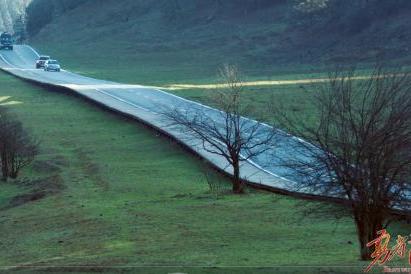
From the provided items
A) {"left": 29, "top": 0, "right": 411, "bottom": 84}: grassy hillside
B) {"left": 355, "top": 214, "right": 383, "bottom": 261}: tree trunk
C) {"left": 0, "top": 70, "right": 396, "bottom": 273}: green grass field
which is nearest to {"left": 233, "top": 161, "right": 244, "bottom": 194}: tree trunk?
{"left": 0, "top": 70, "right": 396, "bottom": 273}: green grass field

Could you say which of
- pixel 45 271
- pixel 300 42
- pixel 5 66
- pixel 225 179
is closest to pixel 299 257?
pixel 45 271

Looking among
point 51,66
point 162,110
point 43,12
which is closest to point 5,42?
point 51,66

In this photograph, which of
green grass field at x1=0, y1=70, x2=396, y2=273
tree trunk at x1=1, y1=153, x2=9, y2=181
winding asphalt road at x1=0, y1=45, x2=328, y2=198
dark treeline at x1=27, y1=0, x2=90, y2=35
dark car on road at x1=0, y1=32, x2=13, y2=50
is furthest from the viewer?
dark treeline at x1=27, y1=0, x2=90, y2=35

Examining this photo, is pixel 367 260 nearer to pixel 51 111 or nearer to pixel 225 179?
pixel 225 179

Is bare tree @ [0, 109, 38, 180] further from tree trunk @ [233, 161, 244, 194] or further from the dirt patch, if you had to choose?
tree trunk @ [233, 161, 244, 194]

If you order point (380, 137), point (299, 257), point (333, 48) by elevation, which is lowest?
point (299, 257)

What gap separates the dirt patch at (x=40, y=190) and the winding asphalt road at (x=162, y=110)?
5.03m

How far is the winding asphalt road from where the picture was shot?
2684cm

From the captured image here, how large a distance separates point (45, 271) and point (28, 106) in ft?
138

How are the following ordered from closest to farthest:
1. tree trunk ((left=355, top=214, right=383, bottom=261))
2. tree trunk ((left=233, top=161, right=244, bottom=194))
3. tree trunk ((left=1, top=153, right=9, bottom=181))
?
Result: tree trunk ((left=355, top=214, right=383, bottom=261)) < tree trunk ((left=233, top=161, right=244, bottom=194)) < tree trunk ((left=1, top=153, right=9, bottom=181))

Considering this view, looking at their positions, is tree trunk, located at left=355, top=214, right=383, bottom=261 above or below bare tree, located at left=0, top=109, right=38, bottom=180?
below

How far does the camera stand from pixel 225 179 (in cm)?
2814

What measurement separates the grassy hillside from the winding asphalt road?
5.90 metres

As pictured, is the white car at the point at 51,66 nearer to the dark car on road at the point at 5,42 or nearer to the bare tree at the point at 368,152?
the dark car on road at the point at 5,42
